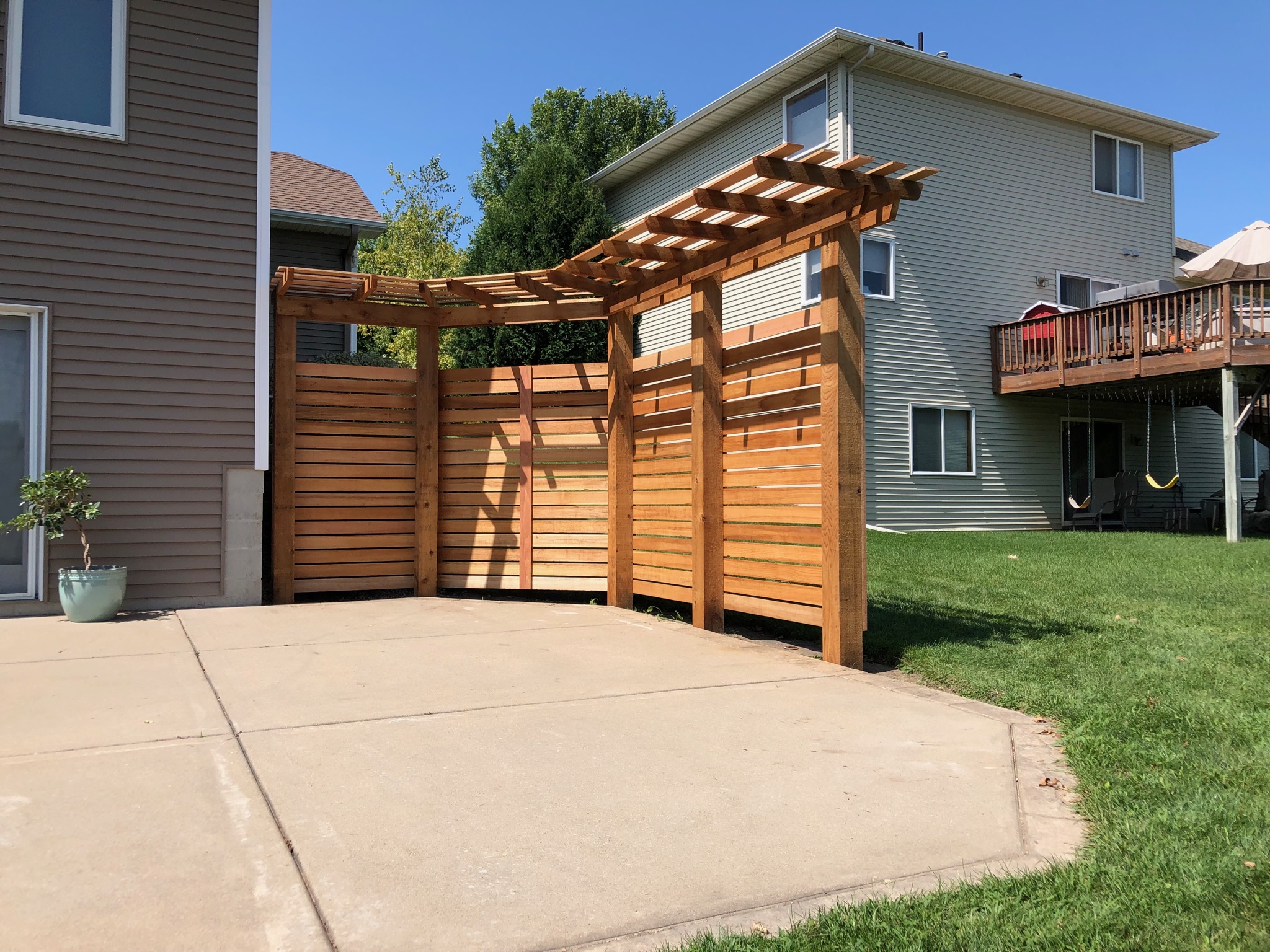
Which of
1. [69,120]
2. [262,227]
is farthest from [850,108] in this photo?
[69,120]

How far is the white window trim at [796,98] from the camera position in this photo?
1432cm

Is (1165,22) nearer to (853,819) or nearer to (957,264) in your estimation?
(957,264)

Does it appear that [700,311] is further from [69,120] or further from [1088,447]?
[1088,447]

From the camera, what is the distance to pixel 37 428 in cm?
723

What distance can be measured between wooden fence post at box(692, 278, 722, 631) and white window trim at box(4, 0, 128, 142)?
5.04m

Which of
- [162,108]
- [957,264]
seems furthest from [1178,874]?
[957,264]

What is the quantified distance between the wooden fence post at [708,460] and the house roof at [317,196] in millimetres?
6823

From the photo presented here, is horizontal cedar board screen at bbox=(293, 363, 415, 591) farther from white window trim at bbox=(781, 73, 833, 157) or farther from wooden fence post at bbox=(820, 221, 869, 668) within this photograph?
white window trim at bbox=(781, 73, 833, 157)

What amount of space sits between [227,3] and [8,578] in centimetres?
514

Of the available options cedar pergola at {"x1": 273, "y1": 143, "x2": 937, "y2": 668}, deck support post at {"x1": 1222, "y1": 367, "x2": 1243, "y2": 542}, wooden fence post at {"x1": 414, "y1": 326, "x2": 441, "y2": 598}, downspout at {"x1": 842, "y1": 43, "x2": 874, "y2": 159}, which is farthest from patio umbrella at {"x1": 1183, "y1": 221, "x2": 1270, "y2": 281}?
wooden fence post at {"x1": 414, "y1": 326, "x2": 441, "y2": 598}

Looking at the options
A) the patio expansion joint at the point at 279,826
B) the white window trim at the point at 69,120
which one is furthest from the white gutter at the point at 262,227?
the patio expansion joint at the point at 279,826

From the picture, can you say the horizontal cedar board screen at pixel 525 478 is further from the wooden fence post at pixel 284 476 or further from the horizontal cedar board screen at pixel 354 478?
the wooden fence post at pixel 284 476

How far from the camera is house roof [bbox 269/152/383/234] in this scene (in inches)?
479

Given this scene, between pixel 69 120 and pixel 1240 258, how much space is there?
15343 millimetres
